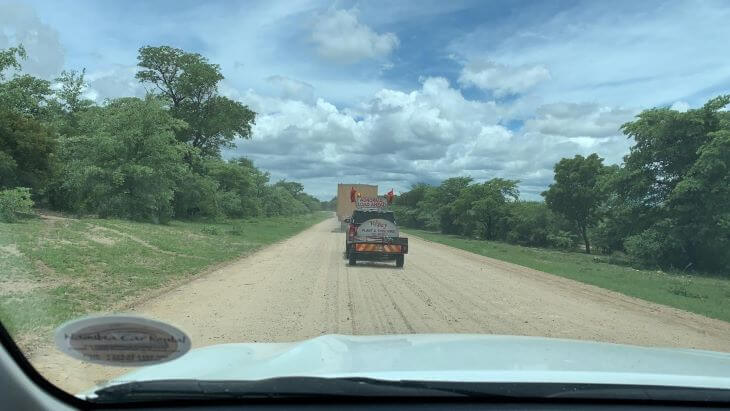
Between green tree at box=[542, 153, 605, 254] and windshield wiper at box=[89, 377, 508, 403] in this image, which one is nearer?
windshield wiper at box=[89, 377, 508, 403]

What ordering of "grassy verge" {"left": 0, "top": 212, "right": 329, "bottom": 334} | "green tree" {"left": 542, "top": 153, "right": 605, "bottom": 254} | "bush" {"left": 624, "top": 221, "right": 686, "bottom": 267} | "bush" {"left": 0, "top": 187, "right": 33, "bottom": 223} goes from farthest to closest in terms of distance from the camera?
"green tree" {"left": 542, "top": 153, "right": 605, "bottom": 254} → "bush" {"left": 624, "top": 221, "right": 686, "bottom": 267} → "bush" {"left": 0, "top": 187, "right": 33, "bottom": 223} → "grassy verge" {"left": 0, "top": 212, "right": 329, "bottom": 334}

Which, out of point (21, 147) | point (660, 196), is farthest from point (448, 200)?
point (21, 147)

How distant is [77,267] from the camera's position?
13.4m

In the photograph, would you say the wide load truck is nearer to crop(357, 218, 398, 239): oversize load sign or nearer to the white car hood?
crop(357, 218, 398, 239): oversize load sign

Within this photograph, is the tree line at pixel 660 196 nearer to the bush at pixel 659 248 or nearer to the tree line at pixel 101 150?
the bush at pixel 659 248

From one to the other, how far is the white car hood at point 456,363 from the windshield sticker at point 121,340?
0.29 m

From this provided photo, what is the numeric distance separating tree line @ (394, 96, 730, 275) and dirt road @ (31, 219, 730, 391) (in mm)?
18637

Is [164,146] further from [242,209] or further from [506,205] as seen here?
[506,205]

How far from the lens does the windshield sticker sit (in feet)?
8.97

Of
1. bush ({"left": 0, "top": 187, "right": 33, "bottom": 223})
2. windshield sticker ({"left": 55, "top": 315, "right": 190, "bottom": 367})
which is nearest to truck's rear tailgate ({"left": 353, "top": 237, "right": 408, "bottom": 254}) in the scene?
bush ({"left": 0, "top": 187, "right": 33, "bottom": 223})

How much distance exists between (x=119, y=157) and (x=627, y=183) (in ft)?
100

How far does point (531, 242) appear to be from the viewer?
57.3 meters

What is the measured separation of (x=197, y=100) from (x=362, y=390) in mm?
54373

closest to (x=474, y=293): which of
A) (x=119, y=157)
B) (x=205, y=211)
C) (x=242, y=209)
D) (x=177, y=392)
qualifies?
(x=177, y=392)
